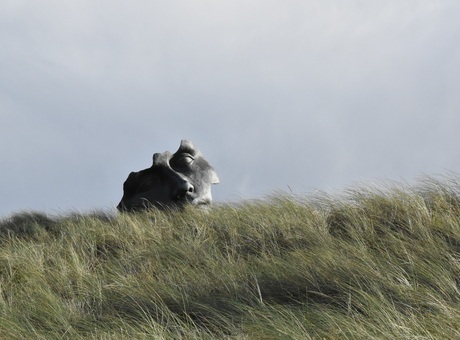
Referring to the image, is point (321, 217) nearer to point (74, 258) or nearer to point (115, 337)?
point (74, 258)

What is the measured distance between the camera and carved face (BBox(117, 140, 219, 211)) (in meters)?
8.66

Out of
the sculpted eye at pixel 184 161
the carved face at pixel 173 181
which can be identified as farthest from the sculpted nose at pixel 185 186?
the sculpted eye at pixel 184 161

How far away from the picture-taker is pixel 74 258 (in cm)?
629

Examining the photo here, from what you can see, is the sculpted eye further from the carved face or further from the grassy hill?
the grassy hill

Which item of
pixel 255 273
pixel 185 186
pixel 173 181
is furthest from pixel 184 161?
pixel 255 273

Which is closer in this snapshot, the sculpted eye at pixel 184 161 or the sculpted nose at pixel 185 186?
the sculpted nose at pixel 185 186

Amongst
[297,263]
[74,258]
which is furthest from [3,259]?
[297,263]

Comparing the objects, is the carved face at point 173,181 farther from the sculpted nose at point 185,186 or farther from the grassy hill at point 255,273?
the grassy hill at point 255,273

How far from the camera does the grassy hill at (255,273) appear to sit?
13.5 feet

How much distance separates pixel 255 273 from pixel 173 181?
3.72 metres

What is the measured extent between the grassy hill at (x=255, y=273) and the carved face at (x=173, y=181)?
2.18 feet

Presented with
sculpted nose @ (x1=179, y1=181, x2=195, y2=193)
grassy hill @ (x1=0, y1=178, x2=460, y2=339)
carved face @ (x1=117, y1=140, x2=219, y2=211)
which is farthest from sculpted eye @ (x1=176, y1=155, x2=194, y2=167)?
grassy hill @ (x1=0, y1=178, x2=460, y2=339)

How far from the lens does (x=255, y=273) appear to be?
5102 millimetres

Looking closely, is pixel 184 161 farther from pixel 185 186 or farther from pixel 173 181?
pixel 185 186
